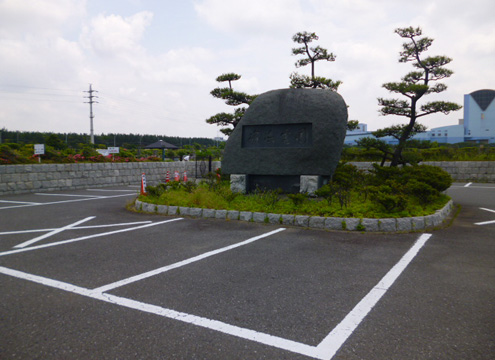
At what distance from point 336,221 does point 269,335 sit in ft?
12.6

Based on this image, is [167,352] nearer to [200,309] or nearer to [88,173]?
[200,309]

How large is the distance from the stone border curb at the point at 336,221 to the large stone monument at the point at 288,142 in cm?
176

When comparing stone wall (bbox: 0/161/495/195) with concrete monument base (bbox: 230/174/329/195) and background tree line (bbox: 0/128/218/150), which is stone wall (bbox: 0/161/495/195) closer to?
concrete monument base (bbox: 230/174/329/195)

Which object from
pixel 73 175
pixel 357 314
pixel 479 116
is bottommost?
pixel 357 314

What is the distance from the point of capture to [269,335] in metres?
2.47

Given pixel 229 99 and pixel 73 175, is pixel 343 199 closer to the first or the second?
pixel 229 99

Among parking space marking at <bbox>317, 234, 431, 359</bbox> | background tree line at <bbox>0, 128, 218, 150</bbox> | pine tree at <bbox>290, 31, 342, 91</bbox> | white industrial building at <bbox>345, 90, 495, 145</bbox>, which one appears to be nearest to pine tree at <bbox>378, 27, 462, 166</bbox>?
pine tree at <bbox>290, 31, 342, 91</bbox>

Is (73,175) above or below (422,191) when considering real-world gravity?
above

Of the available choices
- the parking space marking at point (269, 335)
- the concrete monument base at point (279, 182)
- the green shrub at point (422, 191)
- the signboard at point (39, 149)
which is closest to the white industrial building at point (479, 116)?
the signboard at point (39, 149)

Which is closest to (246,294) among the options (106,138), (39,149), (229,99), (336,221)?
(336,221)

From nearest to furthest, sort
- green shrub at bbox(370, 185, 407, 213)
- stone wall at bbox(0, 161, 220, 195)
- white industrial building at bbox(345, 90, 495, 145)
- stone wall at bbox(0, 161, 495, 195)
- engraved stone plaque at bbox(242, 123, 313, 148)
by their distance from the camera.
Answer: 1. green shrub at bbox(370, 185, 407, 213)
2. engraved stone plaque at bbox(242, 123, 313, 148)
3. stone wall at bbox(0, 161, 220, 195)
4. stone wall at bbox(0, 161, 495, 195)
5. white industrial building at bbox(345, 90, 495, 145)

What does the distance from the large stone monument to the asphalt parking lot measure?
269 centimetres

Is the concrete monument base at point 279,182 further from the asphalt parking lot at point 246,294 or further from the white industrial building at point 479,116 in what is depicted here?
the white industrial building at point 479,116

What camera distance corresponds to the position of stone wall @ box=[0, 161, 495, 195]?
11945mm
